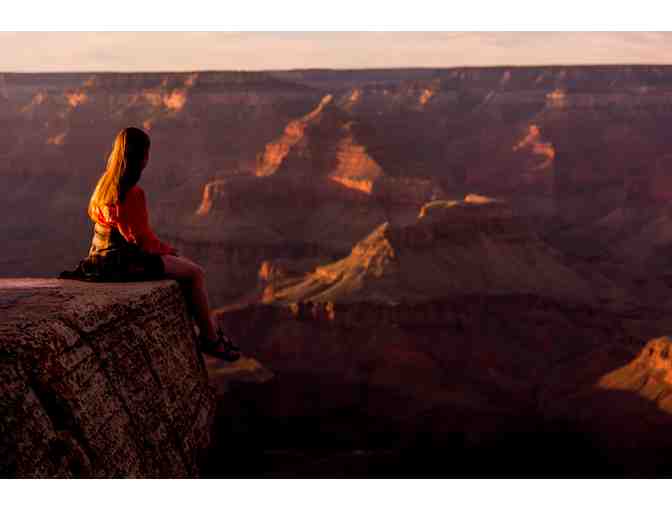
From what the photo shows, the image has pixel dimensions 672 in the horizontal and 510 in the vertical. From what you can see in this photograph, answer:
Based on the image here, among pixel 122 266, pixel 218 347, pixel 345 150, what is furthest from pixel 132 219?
pixel 345 150

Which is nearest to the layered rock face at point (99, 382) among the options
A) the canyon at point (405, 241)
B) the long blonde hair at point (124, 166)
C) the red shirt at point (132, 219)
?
the canyon at point (405, 241)

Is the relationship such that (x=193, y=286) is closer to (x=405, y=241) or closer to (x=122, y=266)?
(x=122, y=266)

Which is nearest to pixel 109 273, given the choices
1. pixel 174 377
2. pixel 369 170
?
pixel 174 377

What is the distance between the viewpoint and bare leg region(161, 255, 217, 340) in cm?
748

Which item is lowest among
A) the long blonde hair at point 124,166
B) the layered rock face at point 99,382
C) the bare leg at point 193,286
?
the layered rock face at point 99,382

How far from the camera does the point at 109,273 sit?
734 cm

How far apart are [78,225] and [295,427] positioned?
4250cm

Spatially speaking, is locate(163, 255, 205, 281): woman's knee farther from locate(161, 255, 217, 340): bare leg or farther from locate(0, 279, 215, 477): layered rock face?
locate(0, 279, 215, 477): layered rock face

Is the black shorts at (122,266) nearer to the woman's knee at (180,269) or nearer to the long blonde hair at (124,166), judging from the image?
the woman's knee at (180,269)

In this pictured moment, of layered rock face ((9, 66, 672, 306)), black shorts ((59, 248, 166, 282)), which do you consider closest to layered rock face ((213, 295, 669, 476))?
layered rock face ((9, 66, 672, 306))

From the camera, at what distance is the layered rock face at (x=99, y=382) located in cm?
461

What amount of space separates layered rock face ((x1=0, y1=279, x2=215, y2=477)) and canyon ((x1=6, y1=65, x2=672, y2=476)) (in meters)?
0.27

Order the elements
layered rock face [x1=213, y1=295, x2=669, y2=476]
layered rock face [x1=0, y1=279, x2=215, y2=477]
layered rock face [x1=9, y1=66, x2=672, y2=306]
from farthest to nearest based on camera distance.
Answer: layered rock face [x1=9, y1=66, x2=672, y2=306] < layered rock face [x1=213, y1=295, x2=669, y2=476] < layered rock face [x1=0, y1=279, x2=215, y2=477]

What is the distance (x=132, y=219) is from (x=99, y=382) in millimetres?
2081
